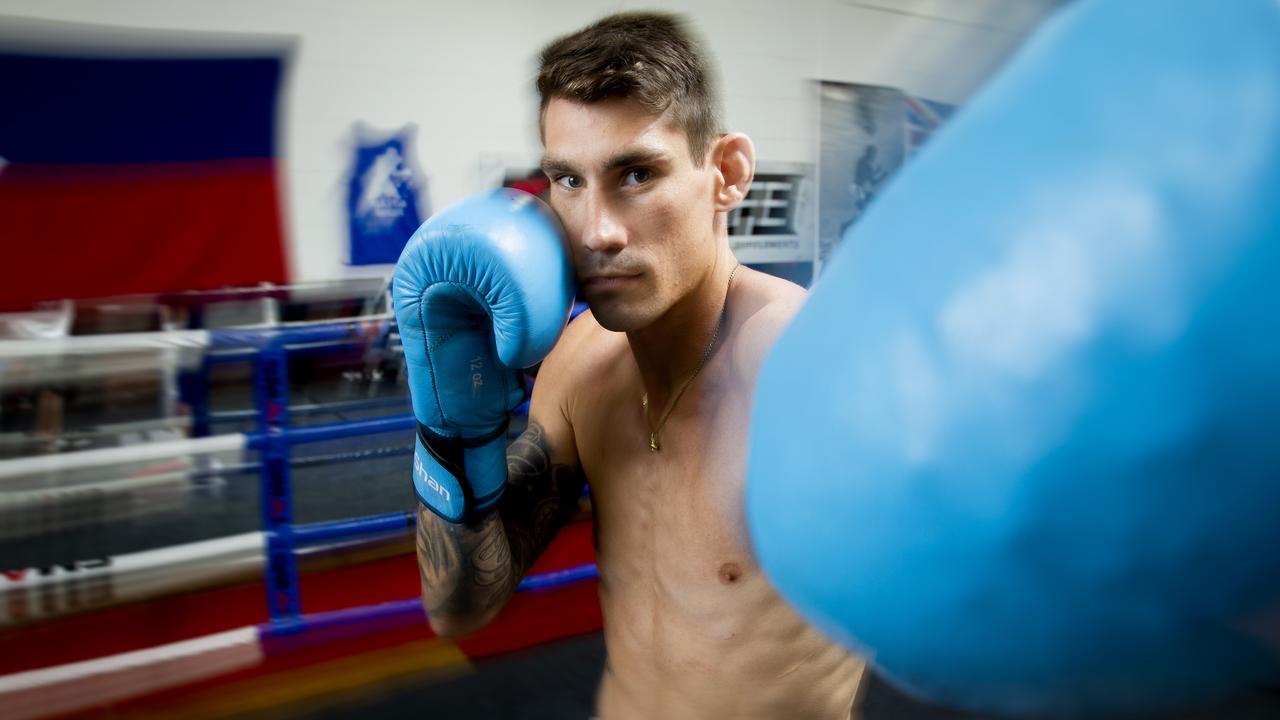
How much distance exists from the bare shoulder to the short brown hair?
18 cm

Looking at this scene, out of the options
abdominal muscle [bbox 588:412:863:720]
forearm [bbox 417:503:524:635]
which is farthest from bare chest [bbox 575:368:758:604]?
forearm [bbox 417:503:524:635]

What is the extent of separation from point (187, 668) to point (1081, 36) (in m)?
2.75

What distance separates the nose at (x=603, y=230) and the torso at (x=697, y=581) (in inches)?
8.3

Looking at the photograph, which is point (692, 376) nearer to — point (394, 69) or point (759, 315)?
point (759, 315)

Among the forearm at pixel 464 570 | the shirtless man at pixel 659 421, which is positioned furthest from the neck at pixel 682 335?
the forearm at pixel 464 570

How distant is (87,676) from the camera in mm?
2303

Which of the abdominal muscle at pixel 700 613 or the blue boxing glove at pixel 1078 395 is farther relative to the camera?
the abdominal muscle at pixel 700 613

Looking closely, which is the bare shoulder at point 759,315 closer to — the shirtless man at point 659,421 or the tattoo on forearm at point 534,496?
the shirtless man at point 659,421

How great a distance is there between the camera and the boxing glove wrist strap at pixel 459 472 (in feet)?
3.23

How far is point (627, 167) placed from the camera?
2.93 ft

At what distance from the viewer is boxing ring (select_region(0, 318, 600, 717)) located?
2.37 metres

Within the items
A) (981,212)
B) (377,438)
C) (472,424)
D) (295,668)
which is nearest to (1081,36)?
(981,212)

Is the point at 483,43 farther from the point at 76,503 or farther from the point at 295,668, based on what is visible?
the point at 295,668

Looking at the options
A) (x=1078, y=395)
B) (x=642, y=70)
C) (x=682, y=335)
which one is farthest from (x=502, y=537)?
(x=1078, y=395)
